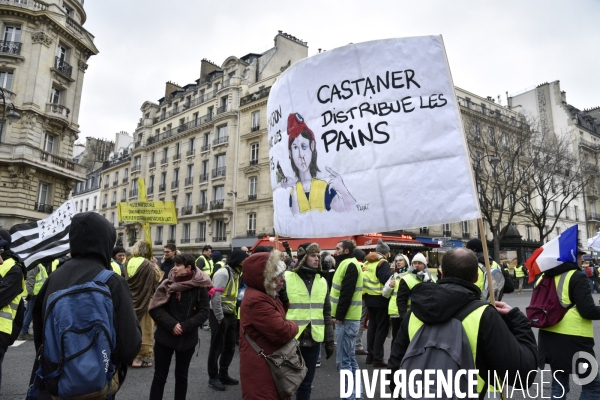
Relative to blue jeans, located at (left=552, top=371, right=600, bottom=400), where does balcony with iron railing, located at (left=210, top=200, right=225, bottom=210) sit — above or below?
above

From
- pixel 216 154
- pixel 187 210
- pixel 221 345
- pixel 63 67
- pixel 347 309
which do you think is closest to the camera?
pixel 347 309

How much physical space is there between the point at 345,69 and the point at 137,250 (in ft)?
16.1

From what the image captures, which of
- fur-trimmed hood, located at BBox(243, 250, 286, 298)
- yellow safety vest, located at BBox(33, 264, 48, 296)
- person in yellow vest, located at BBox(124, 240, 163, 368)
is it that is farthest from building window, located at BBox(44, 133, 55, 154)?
fur-trimmed hood, located at BBox(243, 250, 286, 298)

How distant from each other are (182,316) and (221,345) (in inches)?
52.9

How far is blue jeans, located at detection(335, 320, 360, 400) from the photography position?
477 cm

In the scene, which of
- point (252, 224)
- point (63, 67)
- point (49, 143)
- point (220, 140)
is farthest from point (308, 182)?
point (220, 140)

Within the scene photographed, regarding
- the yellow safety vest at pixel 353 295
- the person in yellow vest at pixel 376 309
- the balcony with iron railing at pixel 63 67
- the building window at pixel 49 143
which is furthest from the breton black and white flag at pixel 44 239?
the balcony with iron railing at pixel 63 67

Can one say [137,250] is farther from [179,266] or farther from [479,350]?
[479,350]

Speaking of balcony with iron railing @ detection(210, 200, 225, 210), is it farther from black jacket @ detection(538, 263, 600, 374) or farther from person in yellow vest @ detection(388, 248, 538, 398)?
person in yellow vest @ detection(388, 248, 538, 398)

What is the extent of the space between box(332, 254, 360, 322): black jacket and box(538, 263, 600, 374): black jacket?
206 centimetres

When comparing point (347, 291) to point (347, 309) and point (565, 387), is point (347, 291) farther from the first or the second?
point (565, 387)

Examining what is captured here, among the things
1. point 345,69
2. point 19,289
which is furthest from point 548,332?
point 19,289

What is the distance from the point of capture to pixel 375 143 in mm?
3389

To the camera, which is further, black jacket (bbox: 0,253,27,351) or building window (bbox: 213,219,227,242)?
building window (bbox: 213,219,227,242)
